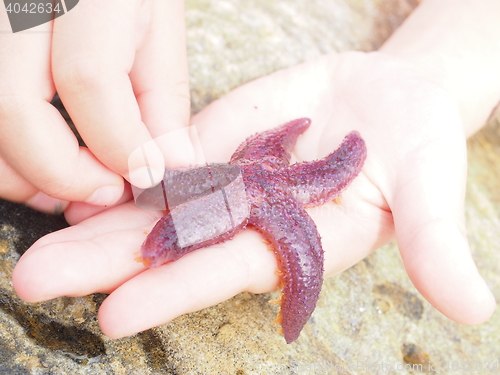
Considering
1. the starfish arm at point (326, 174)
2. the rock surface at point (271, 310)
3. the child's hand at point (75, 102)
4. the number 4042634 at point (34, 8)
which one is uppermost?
the number 4042634 at point (34, 8)

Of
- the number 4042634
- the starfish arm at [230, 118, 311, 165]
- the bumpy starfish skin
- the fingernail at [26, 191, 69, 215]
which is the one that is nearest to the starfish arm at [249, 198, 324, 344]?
the bumpy starfish skin

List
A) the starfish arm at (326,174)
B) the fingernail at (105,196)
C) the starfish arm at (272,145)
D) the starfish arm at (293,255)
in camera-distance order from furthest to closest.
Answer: the starfish arm at (272,145) < the starfish arm at (326,174) < the fingernail at (105,196) < the starfish arm at (293,255)

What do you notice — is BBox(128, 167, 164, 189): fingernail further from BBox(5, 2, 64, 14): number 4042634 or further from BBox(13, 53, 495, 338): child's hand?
BBox(5, 2, 64, 14): number 4042634

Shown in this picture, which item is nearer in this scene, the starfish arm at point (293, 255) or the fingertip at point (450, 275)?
the fingertip at point (450, 275)

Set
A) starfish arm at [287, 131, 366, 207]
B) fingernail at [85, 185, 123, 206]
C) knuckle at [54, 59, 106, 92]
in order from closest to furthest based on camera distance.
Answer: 1. knuckle at [54, 59, 106, 92]
2. fingernail at [85, 185, 123, 206]
3. starfish arm at [287, 131, 366, 207]

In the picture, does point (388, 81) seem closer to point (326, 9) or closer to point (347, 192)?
point (347, 192)

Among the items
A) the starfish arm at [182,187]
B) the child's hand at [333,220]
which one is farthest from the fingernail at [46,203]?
the starfish arm at [182,187]

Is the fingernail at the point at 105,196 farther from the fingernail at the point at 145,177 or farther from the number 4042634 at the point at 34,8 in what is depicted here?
the number 4042634 at the point at 34,8

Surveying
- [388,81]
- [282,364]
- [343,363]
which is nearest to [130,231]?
[282,364]
